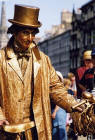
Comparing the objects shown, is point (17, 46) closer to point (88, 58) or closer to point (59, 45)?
point (88, 58)

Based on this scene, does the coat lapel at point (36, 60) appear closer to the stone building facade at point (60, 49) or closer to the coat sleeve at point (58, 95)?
the coat sleeve at point (58, 95)

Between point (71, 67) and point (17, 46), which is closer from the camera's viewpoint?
point (17, 46)

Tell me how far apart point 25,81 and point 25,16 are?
0.82m

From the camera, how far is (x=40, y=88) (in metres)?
→ 5.50

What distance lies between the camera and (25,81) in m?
5.46

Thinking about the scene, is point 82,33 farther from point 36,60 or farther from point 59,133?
point 36,60

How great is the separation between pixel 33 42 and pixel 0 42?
131272mm

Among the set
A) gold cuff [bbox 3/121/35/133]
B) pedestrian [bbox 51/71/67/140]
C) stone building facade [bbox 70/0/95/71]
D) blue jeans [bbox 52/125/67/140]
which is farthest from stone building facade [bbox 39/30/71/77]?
gold cuff [bbox 3/121/35/133]

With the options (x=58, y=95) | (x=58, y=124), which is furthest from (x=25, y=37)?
(x=58, y=124)

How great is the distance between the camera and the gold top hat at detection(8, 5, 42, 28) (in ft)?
17.8

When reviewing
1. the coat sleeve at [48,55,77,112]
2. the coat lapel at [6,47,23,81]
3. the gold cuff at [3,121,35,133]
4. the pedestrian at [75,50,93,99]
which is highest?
the coat lapel at [6,47,23,81]

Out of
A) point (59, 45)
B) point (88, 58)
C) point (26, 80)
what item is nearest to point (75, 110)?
point (26, 80)

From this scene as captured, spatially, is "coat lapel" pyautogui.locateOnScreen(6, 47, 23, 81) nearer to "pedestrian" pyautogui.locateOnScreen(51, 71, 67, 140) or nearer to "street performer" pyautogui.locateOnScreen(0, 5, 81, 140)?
"street performer" pyautogui.locateOnScreen(0, 5, 81, 140)

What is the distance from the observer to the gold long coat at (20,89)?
5.36 m
